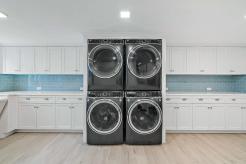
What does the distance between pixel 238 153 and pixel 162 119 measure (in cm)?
132

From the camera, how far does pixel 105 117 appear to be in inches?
127

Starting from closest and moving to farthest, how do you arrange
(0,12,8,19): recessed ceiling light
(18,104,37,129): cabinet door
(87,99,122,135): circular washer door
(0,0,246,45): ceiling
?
(0,0,246,45): ceiling < (0,12,8,19): recessed ceiling light < (87,99,122,135): circular washer door < (18,104,37,129): cabinet door

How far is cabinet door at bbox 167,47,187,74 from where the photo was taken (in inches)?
168

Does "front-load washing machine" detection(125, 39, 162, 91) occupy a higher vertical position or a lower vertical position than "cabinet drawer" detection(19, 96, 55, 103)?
higher

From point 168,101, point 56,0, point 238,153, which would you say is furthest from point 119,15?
point 238,153

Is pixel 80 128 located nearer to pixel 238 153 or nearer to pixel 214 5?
pixel 238 153

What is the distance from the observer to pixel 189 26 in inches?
115

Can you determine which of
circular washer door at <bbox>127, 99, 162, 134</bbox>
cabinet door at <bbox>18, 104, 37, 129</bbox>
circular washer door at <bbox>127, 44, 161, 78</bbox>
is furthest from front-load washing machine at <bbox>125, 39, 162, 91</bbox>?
cabinet door at <bbox>18, 104, 37, 129</bbox>

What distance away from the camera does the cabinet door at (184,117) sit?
3918mm

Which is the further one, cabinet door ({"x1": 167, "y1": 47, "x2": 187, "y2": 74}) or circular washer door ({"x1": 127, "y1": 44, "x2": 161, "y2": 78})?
cabinet door ({"x1": 167, "y1": 47, "x2": 187, "y2": 74})

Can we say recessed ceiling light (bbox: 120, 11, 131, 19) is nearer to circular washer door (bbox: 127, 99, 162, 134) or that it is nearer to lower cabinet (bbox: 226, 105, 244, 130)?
circular washer door (bbox: 127, 99, 162, 134)

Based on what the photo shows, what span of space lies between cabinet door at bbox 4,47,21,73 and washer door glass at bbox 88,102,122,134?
2452 mm

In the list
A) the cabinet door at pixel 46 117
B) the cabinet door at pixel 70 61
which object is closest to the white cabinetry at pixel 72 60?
the cabinet door at pixel 70 61

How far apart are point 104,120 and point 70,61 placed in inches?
73.8
